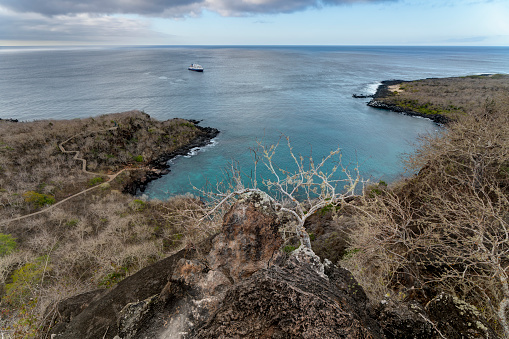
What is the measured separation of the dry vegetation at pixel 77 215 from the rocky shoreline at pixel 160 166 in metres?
1.31

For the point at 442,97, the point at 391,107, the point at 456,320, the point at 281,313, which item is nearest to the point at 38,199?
the point at 281,313

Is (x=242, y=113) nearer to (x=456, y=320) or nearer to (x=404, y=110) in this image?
(x=404, y=110)

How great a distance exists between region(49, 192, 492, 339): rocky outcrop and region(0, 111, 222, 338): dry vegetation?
1.76 m

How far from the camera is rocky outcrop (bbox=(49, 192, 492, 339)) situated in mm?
2939

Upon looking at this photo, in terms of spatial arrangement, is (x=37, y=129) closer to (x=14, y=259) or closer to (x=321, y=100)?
(x=14, y=259)

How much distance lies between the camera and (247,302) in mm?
3121

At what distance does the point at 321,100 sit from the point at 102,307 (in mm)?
68650

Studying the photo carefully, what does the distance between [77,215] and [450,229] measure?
1110 inches

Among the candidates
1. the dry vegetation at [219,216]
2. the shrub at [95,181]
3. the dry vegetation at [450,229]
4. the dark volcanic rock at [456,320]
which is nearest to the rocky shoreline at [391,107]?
the dry vegetation at [219,216]

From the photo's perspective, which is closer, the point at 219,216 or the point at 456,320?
the point at 456,320

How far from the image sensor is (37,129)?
3856 centimetres

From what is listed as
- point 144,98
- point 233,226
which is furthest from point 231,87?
point 233,226

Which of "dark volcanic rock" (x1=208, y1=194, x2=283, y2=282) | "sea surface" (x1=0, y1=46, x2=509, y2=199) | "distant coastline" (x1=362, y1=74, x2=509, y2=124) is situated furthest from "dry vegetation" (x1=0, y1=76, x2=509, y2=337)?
"distant coastline" (x1=362, y1=74, x2=509, y2=124)

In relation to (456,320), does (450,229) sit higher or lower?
lower
